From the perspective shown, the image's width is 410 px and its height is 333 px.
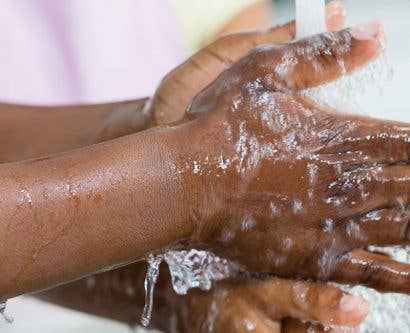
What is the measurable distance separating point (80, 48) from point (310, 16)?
1.96 feet

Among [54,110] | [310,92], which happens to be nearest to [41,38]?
[54,110]

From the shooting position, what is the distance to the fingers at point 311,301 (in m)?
0.68

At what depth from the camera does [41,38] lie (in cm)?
126

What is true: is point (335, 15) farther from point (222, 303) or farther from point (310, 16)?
point (222, 303)

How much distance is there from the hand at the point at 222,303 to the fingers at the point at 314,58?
21 centimetres

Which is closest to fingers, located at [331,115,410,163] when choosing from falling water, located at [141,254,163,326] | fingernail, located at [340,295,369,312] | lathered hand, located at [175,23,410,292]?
lathered hand, located at [175,23,410,292]

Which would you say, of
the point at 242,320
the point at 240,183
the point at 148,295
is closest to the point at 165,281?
the point at 148,295

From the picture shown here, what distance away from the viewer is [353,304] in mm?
682

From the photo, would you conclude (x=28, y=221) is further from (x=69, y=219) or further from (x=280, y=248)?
(x=280, y=248)

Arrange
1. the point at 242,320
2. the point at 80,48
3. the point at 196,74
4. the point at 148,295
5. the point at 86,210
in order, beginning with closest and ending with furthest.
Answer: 1. the point at 86,210
2. the point at 242,320
3. the point at 148,295
4. the point at 196,74
5. the point at 80,48

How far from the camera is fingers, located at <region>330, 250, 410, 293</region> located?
691 mm

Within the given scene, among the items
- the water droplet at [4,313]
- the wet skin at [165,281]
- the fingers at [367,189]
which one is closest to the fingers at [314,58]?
the fingers at [367,189]

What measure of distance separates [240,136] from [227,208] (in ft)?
0.23

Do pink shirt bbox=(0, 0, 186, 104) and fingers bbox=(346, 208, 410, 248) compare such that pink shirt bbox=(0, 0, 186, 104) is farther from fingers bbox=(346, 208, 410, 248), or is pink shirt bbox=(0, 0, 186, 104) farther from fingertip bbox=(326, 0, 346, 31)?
fingers bbox=(346, 208, 410, 248)
